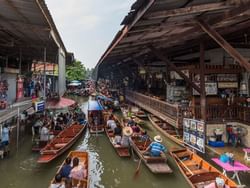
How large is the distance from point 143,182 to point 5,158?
22.0ft

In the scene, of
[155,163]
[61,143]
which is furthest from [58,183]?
[61,143]

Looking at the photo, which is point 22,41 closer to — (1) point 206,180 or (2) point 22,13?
(2) point 22,13

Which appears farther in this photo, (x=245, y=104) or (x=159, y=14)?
(x=245, y=104)

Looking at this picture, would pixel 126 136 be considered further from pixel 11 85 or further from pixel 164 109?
pixel 11 85

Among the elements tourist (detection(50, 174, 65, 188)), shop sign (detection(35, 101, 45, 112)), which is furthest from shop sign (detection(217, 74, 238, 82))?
shop sign (detection(35, 101, 45, 112))

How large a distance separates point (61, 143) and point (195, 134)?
6.91 metres

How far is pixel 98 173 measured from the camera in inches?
376

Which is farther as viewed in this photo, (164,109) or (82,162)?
(164,109)

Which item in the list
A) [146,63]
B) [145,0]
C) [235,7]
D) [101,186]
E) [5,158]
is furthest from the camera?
[146,63]

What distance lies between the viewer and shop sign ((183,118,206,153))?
9.55 metres

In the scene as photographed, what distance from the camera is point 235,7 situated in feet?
20.4

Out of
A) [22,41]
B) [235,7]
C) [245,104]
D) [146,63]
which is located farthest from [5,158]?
[146,63]

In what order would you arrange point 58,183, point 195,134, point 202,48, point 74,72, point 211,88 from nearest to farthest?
1. point 58,183
2. point 195,134
3. point 202,48
4. point 211,88
5. point 74,72

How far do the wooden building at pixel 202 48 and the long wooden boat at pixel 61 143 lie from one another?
5.41 m
